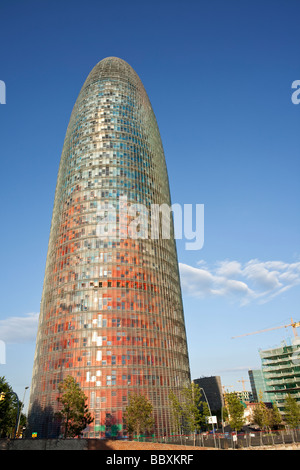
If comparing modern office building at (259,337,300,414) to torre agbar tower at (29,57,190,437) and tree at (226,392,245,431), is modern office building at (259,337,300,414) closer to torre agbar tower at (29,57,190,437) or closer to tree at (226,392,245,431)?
torre agbar tower at (29,57,190,437)

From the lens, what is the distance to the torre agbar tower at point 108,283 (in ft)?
304

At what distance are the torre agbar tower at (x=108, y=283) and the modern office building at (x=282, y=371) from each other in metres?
66.4

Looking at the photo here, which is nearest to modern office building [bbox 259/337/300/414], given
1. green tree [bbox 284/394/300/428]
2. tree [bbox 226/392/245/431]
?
green tree [bbox 284/394/300/428]

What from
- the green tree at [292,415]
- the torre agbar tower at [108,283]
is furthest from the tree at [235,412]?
the torre agbar tower at [108,283]

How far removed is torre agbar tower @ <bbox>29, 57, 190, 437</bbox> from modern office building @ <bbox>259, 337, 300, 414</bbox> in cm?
Answer: 6644

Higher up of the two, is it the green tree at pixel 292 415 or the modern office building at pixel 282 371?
the modern office building at pixel 282 371

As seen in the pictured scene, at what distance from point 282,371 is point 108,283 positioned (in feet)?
346

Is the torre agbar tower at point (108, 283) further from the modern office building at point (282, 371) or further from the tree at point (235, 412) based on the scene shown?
the modern office building at point (282, 371)

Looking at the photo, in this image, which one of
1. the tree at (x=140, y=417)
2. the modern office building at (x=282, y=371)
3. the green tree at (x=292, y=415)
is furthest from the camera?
the modern office building at (x=282, y=371)

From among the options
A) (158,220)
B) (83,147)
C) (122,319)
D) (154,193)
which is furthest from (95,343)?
(83,147)

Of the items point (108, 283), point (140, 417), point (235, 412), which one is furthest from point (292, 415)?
point (108, 283)
